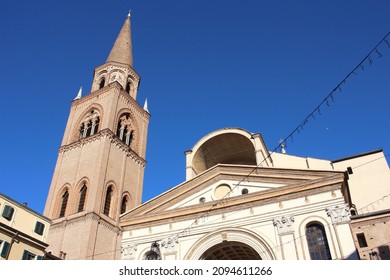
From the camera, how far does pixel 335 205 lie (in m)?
16.2

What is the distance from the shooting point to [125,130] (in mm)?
29141

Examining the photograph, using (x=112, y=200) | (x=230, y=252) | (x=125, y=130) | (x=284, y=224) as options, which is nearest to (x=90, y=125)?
(x=125, y=130)

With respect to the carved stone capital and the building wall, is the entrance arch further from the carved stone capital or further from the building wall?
the building wall

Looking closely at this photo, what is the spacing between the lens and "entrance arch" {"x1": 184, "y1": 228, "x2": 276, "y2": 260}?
17.1 metres

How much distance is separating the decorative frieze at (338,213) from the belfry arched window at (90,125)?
1776 cm

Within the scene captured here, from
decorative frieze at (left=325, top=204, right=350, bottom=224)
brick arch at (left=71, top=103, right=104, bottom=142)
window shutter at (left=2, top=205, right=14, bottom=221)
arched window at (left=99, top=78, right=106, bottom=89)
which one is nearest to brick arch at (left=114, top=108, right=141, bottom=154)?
brick arch at (left=71, top=103, right=104, bottom=142)

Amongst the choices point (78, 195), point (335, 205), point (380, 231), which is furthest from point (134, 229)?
point (380, 231)

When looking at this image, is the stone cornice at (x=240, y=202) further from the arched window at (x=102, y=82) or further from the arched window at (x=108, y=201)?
the arched window at (x=102, y=82)

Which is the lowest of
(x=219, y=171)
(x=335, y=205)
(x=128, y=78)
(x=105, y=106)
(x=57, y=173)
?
(x=335, y=205)

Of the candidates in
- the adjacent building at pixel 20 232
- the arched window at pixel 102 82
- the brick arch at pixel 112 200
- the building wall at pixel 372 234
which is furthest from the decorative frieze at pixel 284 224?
the arched window at pixel 102 82

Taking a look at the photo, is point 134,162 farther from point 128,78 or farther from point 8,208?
point 8,208

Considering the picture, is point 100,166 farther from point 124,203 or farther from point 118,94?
point 118,94
